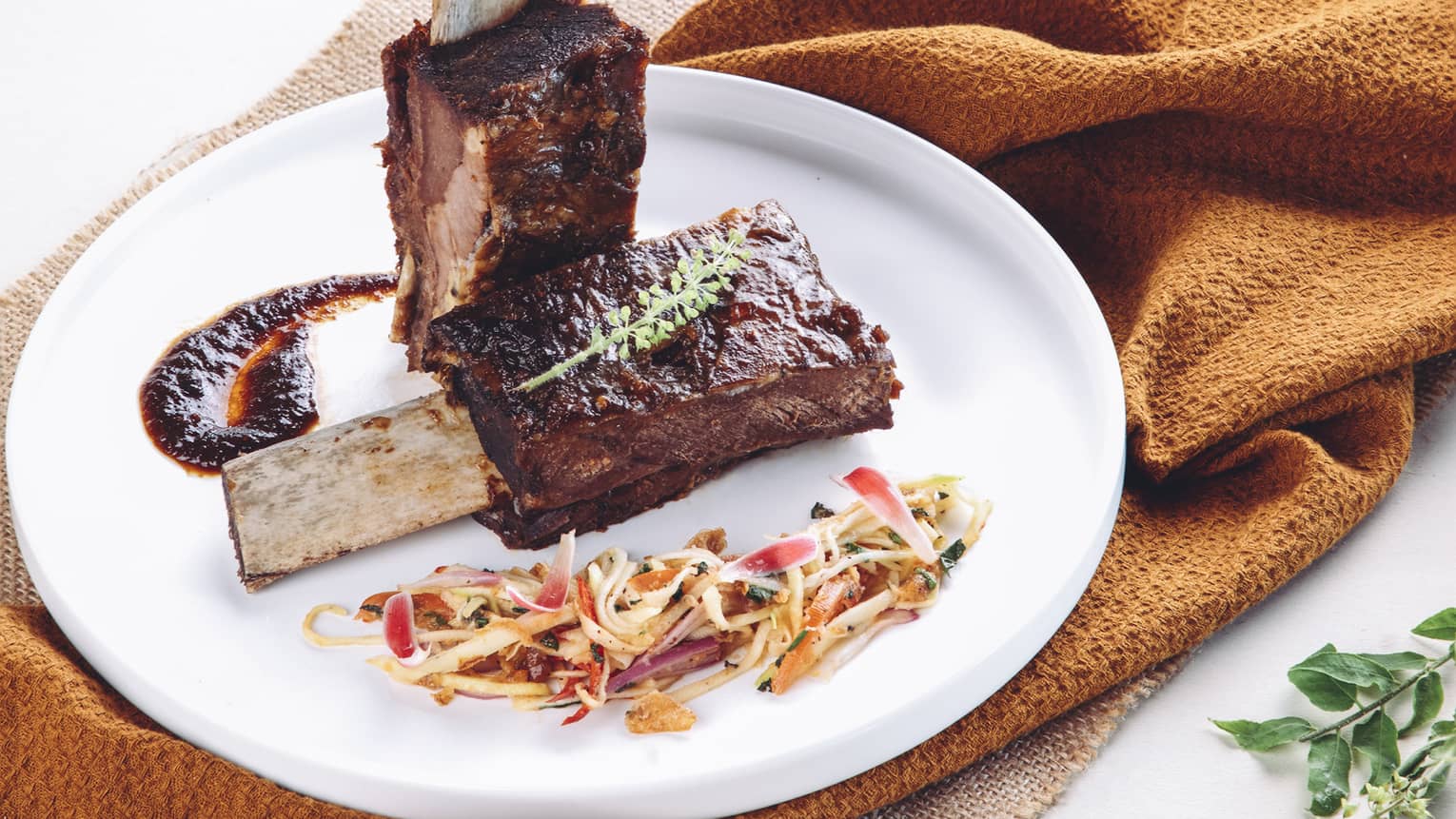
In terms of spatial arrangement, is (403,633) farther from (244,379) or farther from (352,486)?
(244,379)

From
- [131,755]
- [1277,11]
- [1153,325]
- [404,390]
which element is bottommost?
[131,755]

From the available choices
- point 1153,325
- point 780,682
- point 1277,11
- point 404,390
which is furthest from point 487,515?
point 1277,11

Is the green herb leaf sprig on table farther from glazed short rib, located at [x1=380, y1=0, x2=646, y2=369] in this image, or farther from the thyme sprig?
glazed short rib, located at [x1=380, y1=0, x2=646, y2=369]

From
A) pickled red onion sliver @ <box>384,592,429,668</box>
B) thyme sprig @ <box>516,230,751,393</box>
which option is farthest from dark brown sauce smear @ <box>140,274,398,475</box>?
thyme sprig @ <box>516,230,751,393</box>

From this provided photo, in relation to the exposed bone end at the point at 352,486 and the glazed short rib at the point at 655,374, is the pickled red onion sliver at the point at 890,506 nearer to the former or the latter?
the glazed short rib at the point at 655,374

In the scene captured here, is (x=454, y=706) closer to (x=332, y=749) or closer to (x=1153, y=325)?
(x=332, y=749)

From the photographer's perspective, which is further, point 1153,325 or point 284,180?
point 284,180
